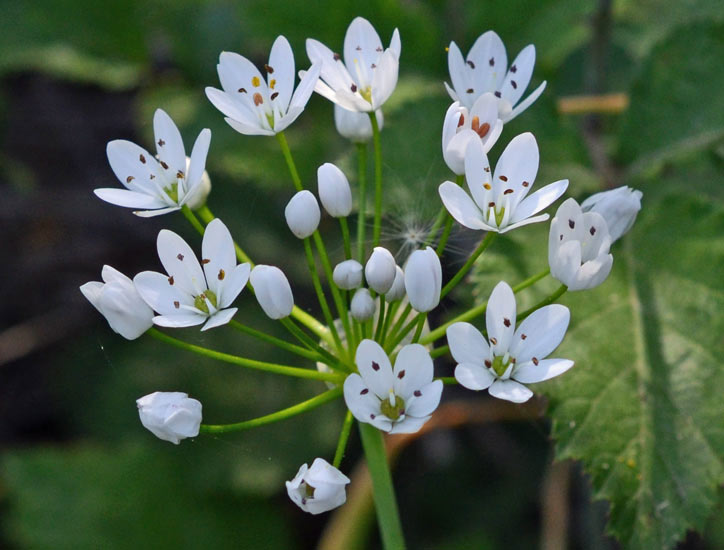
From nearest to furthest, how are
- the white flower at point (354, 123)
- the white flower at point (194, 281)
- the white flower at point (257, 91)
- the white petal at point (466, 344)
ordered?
the white petal at point (466, 344) → the white flower at point (194, 281) → the white flower at point (257, 91) → the white flower at point (354, 123)

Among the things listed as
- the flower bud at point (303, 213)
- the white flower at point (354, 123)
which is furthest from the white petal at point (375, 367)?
the white flower at point (354, 123)

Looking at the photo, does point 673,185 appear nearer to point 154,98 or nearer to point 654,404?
point 654,404

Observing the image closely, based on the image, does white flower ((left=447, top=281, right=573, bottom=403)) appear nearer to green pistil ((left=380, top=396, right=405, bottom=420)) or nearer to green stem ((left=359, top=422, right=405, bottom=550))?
green pistil ((left=380, top=396, right=405, bottom=420))

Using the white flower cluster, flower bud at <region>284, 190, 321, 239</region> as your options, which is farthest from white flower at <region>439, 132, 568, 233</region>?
flower bud at <region>284, 190, 321, 239</region>

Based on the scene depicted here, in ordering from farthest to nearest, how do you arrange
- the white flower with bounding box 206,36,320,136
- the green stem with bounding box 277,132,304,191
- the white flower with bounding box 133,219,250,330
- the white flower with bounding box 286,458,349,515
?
1. the white flower with bounding box 206,36,320,136
2. the green stem with bounding box 277,132,304,191
3. the white flower with bounding box 133,219,250,330
4. the white flower with bounding box 286,458,349,515

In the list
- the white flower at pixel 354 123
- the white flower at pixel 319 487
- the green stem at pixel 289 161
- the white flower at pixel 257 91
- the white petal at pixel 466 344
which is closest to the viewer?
the white flower at pixel 319 487

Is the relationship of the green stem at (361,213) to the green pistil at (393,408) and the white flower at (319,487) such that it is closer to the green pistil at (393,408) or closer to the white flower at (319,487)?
the green pistil at (393,408)
